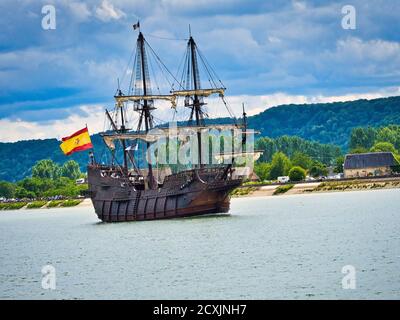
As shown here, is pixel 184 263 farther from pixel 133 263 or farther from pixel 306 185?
pixel 306 185

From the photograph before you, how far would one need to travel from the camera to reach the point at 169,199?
340 feet

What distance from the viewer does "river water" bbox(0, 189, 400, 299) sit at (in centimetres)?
4800

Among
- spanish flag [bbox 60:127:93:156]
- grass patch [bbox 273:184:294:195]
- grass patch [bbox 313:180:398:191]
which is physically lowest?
grass patch [bbox 273:184:294:195]

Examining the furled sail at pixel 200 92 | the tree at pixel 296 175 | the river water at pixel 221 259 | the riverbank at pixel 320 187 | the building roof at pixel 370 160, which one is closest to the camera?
the river water at pixel 221 259

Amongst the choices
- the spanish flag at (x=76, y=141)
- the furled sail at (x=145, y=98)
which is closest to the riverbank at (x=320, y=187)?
the furled sail at (x=145, y=98)

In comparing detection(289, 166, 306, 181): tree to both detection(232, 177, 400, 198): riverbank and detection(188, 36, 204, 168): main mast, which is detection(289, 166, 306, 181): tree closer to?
detection(232, 177, 400, 198): riverbank

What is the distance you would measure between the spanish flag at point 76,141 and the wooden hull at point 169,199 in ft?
18.0

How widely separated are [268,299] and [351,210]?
5492 cm

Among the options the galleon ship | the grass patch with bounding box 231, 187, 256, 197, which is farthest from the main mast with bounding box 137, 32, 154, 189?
the grass patch with bounding box 231, 187, 256, 197

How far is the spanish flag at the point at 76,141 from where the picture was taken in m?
106

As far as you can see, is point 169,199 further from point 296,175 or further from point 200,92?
point 296,175

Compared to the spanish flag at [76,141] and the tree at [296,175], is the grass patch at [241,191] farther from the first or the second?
the spanish flag at [76,141]

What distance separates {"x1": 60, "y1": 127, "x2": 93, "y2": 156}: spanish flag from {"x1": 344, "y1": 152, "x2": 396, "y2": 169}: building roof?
277 ft

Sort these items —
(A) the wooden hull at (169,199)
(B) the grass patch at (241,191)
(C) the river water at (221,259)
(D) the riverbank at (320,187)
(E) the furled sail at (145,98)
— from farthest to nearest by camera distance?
(B) the grass patch at (241,191)
(D) the riverbank at (320,187)
(E) the furled sail at (145,98)
(A) the wooden hull at (169,199)
(C) the river water at (221,259)
